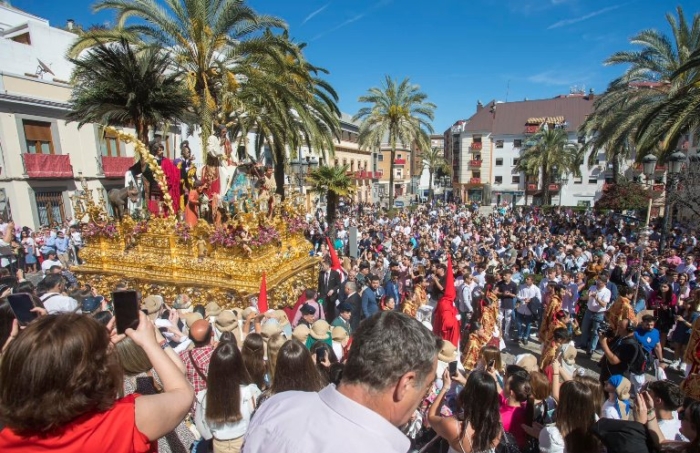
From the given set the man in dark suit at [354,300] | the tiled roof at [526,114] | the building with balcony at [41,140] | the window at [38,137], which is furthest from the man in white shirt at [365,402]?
the tiled roof at [526,114]

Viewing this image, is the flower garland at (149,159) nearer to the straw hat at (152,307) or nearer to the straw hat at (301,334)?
the straw hat at (152,307)

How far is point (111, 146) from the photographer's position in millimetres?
22281

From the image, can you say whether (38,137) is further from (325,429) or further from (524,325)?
(325,429)

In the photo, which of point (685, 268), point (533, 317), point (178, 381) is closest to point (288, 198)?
point (533, 317)

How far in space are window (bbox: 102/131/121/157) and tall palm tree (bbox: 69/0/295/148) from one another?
11.8m

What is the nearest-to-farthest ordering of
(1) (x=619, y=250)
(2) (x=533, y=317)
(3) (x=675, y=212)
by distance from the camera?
(2) (x=533, y=317) < (1) (x=619, y=250) < (3) (x=675, y=212)

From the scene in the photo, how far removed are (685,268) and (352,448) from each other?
10.9 metres

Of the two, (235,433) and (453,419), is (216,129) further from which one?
(453,419)

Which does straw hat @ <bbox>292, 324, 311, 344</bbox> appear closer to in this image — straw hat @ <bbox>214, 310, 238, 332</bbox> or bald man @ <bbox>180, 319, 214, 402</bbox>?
straw hat @ <bbox>214, 310, 238, 332</bbox>

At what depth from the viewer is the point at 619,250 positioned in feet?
40.7

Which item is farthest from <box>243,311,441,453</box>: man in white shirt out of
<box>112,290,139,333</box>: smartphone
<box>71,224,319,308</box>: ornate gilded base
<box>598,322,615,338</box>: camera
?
<box>71,224,319,308</box>: ornate gilded base

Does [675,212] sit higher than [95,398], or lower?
lower

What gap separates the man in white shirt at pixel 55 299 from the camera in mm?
5488

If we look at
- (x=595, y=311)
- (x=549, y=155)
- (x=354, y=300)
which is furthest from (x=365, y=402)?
(x=549, y=155)
